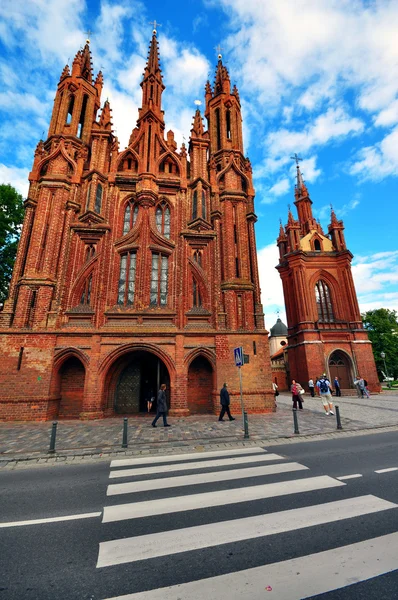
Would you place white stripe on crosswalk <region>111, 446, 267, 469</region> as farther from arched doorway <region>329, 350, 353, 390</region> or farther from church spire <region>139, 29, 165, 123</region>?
arched doorway <region>329, 350, 353, 390</region>

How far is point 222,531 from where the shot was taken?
10.9 ft

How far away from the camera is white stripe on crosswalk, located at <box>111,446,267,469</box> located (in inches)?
252

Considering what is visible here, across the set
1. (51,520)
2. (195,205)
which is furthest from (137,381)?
(51,520)

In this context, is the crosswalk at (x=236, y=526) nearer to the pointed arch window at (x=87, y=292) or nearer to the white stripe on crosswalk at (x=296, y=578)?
the white stripe on crosswalk at (x=296, y=578)

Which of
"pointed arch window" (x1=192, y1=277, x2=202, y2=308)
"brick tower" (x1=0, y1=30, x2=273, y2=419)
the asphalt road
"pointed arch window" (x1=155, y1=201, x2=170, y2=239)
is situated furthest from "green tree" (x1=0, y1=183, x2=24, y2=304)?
the asphalt road

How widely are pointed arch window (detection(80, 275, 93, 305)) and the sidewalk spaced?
602 cm

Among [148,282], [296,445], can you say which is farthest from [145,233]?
[296,445]

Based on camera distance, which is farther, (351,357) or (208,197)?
(351,357)

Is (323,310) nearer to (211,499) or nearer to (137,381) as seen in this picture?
(137,381)

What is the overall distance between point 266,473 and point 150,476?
7.52 feet

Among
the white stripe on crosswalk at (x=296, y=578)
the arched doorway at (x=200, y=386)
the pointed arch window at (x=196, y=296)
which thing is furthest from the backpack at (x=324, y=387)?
the white stripe on crosswalk at (x=296, y=578)

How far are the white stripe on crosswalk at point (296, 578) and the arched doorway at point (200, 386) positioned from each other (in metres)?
11.8

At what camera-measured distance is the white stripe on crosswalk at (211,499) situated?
3885mm

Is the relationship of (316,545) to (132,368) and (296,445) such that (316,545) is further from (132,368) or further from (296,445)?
(132,368)
